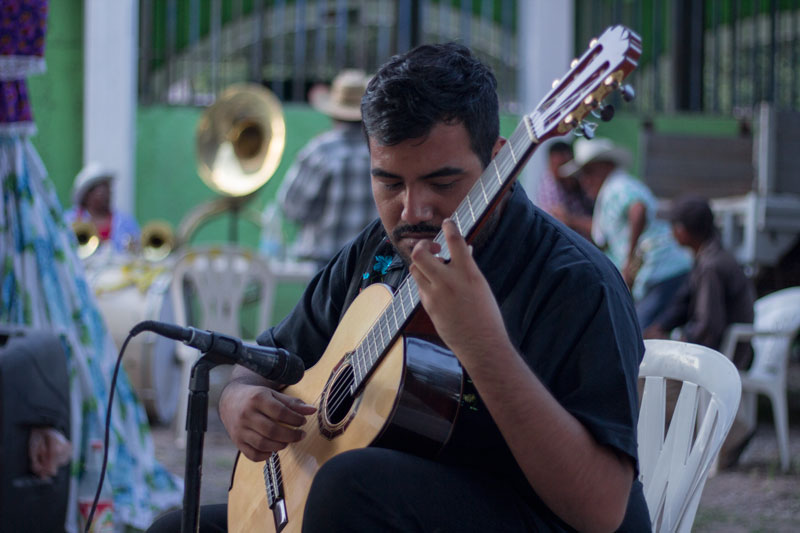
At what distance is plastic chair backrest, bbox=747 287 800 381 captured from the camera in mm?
5500

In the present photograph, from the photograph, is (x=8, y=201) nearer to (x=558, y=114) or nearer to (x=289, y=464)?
(x=289, y=464)

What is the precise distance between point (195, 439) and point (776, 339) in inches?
176

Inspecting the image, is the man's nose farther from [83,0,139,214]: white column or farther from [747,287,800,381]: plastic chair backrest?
[83,0,139,214]: white column

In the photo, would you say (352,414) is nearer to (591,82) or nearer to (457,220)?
(457,220)

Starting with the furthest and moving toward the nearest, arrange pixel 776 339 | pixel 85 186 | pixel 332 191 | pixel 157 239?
1. pixel 157 239
2. pixel 85 186
3. pixel 332 191
4. pixel 776 339

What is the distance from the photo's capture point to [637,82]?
960cm

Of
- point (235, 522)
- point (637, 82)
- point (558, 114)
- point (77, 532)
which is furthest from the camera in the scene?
point (637, 82)

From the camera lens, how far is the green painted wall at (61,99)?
830 centimetres

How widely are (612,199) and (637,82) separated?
11.3 feet

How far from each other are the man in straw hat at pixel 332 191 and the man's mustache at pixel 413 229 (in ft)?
12.9

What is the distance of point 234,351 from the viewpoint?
1741mm

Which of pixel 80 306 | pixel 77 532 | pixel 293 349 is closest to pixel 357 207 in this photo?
pixel 80 306

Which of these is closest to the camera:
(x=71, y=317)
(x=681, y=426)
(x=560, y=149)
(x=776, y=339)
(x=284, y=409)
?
(x=284, y=409)

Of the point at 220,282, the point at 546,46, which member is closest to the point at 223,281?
the point at 220,282
